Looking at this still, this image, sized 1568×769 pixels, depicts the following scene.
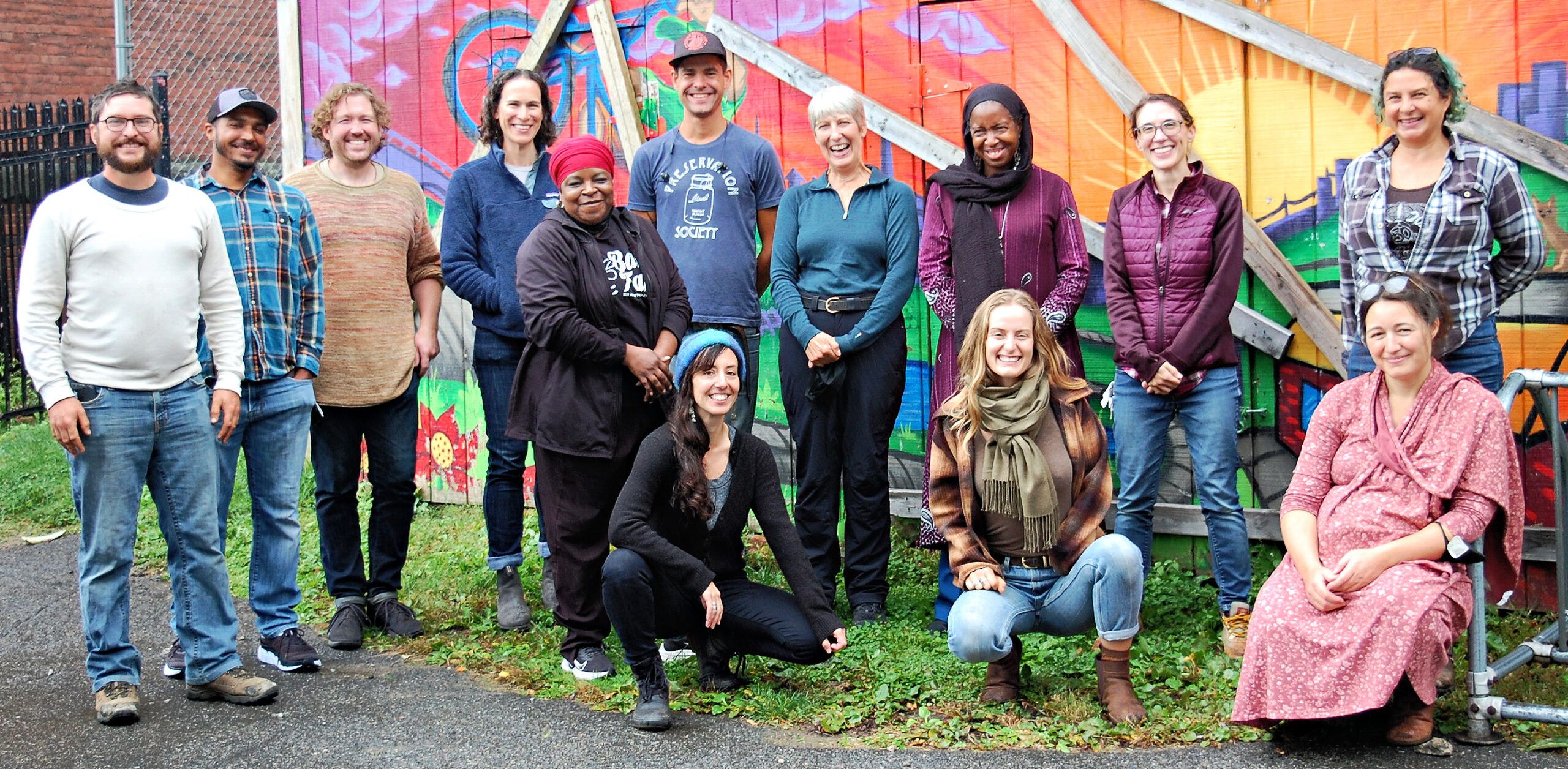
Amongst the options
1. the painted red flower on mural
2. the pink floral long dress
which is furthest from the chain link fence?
the pink floral long dress

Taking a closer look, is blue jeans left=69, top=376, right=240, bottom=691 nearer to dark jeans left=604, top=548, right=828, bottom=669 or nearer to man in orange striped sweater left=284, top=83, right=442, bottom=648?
man in orange striped sweater left=284, top=83, right=442, bottom=648

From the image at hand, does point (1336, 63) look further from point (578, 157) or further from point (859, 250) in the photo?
point (578, 157)

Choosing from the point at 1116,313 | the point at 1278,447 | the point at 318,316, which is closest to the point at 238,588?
the point at 318,316

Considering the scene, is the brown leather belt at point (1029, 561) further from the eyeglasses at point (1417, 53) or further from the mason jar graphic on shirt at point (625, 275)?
the eyeglasses at point (1417, 53)

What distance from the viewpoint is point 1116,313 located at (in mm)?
4934

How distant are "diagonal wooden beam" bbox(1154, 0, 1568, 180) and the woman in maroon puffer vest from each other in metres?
0.70

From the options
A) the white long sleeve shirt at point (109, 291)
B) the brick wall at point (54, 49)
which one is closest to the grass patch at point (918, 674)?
the white long sleeve shirt at point (109, 291)

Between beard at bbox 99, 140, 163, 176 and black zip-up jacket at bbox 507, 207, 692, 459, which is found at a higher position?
beard at bbox 99, 140, 163, 176

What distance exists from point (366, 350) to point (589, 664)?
1555 mm

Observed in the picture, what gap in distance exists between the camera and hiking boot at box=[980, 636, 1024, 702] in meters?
4.18

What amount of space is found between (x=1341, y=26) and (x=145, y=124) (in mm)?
4412

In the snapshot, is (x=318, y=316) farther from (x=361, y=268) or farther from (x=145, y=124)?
(x=145, y=124)

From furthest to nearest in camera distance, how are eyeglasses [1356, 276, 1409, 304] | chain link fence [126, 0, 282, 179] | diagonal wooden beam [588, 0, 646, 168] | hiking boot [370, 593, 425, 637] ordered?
chain link fence [126, 0, 282, 179], diagonal wooden beam [588, 0, 646, 168], hiking boot [370, 593, 425, 637], eyeglasses [1356, 276, 1409, 304]

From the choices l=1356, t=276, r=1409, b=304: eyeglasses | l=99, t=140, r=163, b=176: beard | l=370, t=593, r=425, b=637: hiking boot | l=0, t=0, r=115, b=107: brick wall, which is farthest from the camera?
l=0, t=0, r=115, b=107: brick wall
